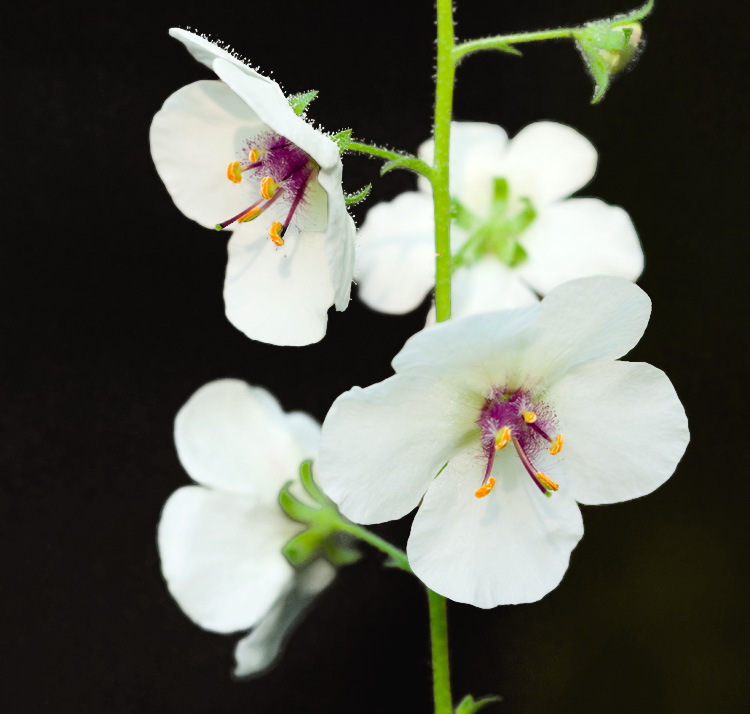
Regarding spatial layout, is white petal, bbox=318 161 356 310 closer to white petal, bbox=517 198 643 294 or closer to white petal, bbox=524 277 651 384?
white petal, bbox=524 277 651 384

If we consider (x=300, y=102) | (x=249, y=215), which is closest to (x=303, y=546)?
(x=249, y=215)

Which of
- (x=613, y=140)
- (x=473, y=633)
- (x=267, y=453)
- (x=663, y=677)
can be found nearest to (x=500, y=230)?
(x=267, y=453)

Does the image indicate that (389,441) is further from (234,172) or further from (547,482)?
(234,172)

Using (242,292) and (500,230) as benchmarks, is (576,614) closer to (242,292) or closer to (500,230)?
(500,230)

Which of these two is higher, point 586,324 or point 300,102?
point 300,102

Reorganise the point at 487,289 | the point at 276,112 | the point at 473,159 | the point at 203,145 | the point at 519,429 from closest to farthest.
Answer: the point at 276,112, the point at 519,429, the point at 203,145, the point at 487,289, the point at 473,159

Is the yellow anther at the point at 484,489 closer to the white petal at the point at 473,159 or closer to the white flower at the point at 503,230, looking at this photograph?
the white flower at the point at 503,230
